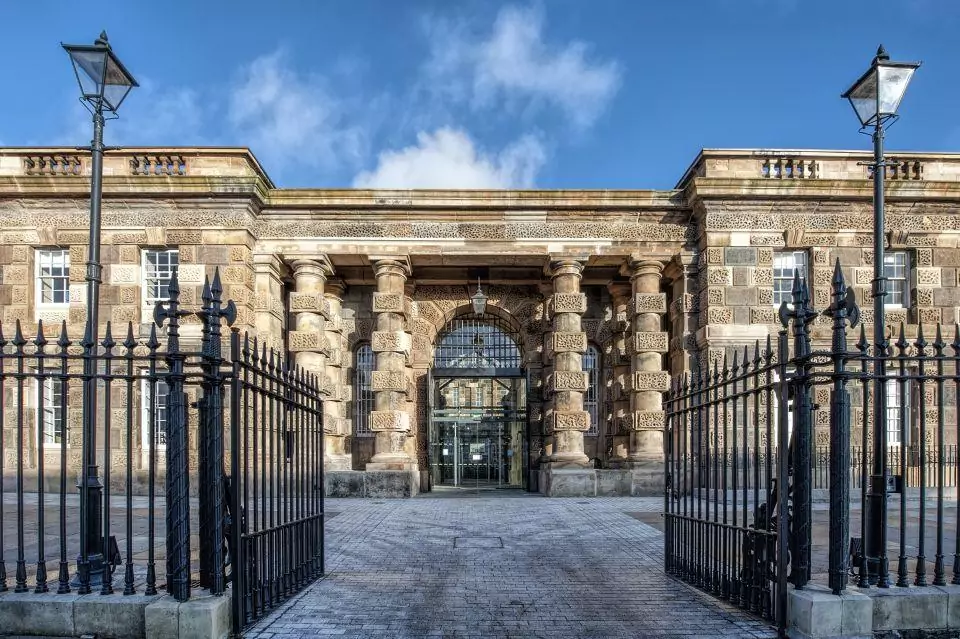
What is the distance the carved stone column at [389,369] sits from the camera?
17.5 meters

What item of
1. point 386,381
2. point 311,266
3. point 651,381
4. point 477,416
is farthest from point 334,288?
point 651,381

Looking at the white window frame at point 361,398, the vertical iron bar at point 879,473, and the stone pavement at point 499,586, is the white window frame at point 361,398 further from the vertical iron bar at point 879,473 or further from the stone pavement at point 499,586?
the vertical iron bar at point 879,473

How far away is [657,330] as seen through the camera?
17.9 meters

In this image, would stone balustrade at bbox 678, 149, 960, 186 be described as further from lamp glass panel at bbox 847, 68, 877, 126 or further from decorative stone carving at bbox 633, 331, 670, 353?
lamp glass panel at bbox 847, 68, 877, 126

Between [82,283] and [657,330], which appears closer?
[82,283]

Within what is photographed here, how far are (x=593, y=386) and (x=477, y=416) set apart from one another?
11.4 feet

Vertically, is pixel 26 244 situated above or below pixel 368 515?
above

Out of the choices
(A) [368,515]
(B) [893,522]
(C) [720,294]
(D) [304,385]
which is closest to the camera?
(D) [304,385]

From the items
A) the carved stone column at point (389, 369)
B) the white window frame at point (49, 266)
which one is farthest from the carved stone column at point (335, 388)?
the white window frame at point (49, 266)

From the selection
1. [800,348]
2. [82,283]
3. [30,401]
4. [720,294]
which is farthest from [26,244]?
[800,348]

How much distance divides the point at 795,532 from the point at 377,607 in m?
3.66

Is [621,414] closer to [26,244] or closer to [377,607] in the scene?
[377,607]

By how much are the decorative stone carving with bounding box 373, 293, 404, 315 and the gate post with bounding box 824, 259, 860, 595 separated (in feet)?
42.7

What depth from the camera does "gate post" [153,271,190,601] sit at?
5.26 metres
